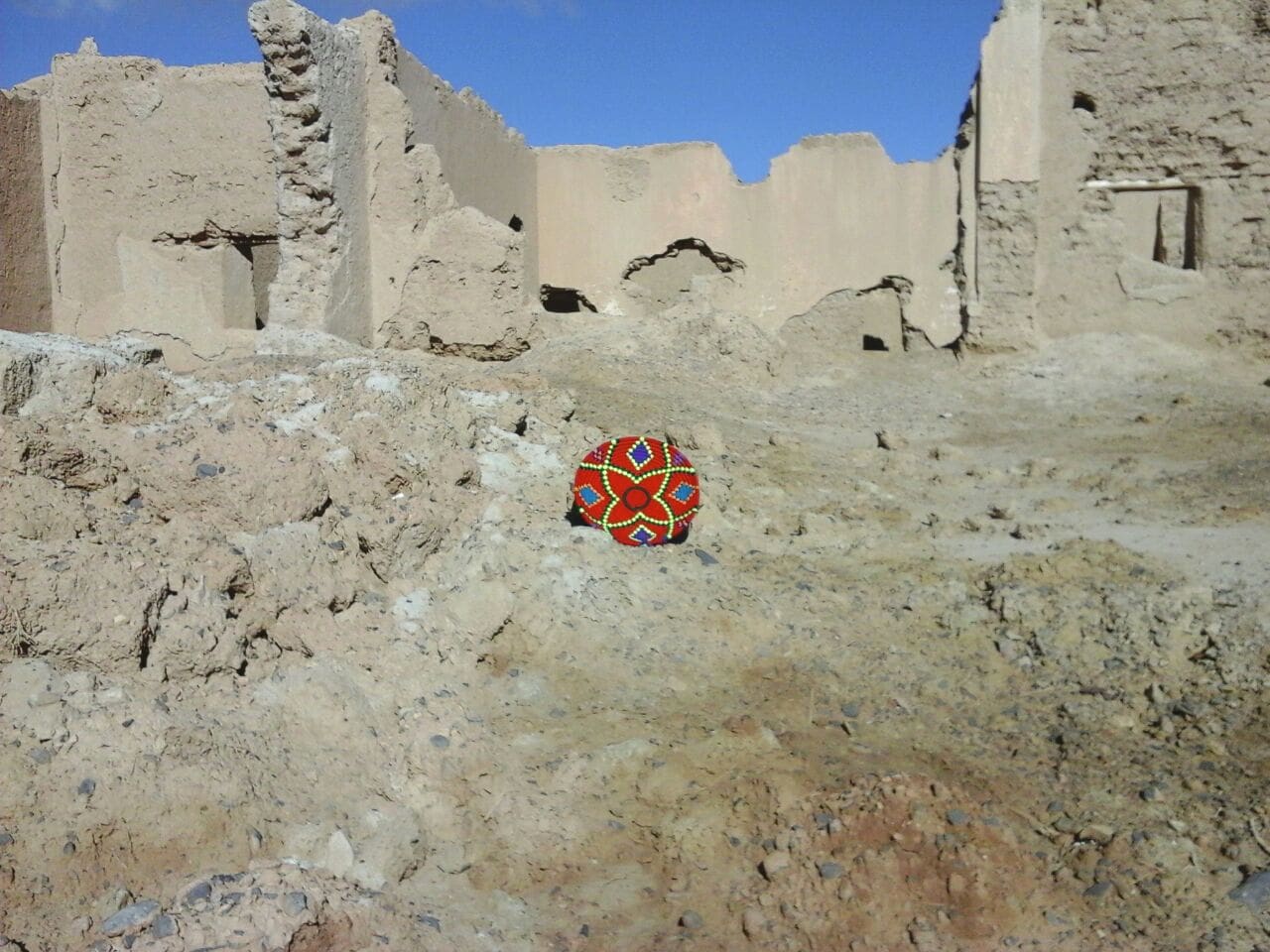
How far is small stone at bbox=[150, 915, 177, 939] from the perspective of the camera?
255 cm

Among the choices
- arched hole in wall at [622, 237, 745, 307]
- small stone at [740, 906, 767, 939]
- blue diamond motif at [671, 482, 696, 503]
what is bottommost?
small stone at [740, 906, 767, 939]

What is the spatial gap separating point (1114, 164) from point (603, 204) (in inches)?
181

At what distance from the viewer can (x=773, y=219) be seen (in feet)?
35.8

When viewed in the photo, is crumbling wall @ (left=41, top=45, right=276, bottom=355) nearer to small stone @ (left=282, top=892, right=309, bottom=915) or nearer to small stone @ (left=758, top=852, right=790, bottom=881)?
small stone @ (left=282, top=892, right=309, bottom=915)

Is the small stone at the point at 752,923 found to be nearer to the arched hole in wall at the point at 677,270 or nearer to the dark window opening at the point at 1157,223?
the arched hole in wall at the point at 677,270

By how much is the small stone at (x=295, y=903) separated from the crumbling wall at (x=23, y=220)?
6413 mm

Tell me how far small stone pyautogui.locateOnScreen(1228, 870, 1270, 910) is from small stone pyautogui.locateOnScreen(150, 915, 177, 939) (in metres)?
2.55

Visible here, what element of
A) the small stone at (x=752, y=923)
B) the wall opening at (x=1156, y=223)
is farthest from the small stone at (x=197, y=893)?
the wall opening at (x=1156, y=223)

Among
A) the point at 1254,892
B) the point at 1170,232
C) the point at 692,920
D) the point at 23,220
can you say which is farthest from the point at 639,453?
the point at 1170,232

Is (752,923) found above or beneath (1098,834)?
beneath

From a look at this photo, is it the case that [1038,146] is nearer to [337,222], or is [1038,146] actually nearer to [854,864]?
[337,222]

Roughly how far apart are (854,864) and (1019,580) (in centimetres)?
212

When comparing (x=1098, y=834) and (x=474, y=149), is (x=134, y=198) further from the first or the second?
(x=1098, y=834)

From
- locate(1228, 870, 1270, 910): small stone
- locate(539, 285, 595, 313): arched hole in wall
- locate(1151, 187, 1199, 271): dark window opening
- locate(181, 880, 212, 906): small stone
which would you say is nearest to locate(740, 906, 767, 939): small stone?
locate(1228, 870, 1270, 910): small stone
